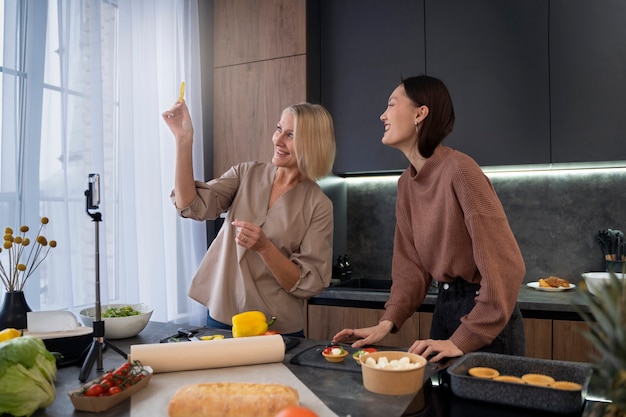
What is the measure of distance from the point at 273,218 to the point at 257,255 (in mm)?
164

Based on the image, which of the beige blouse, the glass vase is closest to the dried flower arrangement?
the glass vase

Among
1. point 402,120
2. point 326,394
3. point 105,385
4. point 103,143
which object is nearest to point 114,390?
point 105,385

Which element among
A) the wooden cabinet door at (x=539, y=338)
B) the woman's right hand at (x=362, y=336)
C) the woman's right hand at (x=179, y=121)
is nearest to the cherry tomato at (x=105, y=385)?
the woman's right hand at (x=362, y=336)

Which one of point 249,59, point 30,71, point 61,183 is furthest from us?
point 249,59

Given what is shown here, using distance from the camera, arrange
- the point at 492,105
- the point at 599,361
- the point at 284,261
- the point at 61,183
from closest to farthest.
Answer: the point at 599,361 → the point at 284,261 → the point at 61,183 → the point at 492,105

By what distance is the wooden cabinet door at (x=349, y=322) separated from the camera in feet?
9.43

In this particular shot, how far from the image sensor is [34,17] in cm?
225

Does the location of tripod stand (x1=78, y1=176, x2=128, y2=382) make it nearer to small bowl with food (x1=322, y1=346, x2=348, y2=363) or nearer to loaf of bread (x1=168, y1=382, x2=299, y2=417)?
loaf of bread (x1=168, y1=382, x2=299, y2=417)

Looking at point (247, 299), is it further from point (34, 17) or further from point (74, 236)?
point (34, 17)

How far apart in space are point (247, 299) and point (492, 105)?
182 centimetres


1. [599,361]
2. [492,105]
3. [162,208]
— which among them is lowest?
[599,361]

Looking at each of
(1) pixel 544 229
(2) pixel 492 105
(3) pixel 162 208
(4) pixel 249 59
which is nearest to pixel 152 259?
(3) pixel 162 208

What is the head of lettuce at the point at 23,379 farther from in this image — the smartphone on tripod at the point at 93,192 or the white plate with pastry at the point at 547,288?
the white plate with pastry at the point at 547,288

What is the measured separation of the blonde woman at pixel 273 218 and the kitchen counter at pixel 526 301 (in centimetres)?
91
